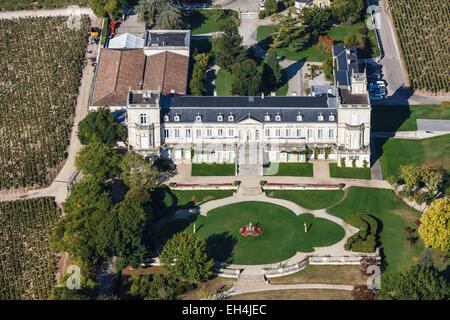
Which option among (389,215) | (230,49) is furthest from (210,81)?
(389,215)

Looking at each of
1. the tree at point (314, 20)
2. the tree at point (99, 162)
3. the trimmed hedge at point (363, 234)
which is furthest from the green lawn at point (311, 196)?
the tree at point (314, 20)

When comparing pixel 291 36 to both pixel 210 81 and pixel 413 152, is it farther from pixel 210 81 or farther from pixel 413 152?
pixel 413 152

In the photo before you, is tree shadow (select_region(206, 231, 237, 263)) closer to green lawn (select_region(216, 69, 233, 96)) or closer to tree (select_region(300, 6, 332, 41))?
green lawn (select_region(216, 69, 233, 96))

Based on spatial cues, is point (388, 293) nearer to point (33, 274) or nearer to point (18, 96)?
point (33, 274)

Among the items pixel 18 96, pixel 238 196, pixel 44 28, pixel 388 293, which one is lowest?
pixel 388 293

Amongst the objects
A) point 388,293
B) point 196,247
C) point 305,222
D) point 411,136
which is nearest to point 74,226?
point 196,247

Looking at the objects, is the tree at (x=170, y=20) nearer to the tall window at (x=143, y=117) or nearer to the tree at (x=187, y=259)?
the tall window at (x=143, y=117)
